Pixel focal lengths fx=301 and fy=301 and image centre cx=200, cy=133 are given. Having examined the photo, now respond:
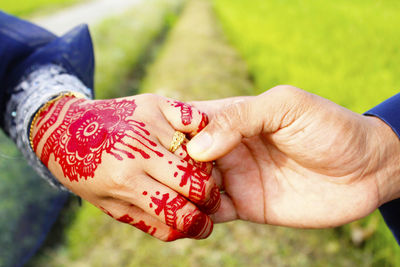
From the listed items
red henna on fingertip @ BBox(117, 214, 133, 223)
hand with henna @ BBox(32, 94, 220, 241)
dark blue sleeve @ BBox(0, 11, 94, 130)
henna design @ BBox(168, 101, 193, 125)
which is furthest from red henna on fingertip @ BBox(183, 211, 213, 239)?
dark blue sleeve @ BBox(0, 11, 94, 130)

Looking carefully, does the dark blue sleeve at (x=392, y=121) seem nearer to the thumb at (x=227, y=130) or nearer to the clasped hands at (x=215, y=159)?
the clasped hands at (x=215, y=159)

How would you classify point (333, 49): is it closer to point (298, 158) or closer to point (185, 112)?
point (298, 158)

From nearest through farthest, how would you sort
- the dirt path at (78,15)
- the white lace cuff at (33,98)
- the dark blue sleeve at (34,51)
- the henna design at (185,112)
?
the henna design at (185,112) → the white lace cuff at (33,98) → the dark blue sleeve at (34,51) → the dirt path at (78,15)

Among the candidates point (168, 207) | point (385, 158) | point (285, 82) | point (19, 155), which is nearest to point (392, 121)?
point (385, 158)

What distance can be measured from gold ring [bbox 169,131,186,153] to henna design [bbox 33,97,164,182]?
7cm

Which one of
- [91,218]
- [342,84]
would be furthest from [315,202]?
[91,218]

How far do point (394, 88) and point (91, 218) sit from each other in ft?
8.23

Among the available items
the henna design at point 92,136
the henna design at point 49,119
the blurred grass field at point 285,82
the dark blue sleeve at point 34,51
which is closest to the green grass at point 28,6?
the blurred grass field at point 285,82

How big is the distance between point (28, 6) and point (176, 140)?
12.7 meters

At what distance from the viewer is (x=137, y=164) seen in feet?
3.19

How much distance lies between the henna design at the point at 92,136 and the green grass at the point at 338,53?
1.60m

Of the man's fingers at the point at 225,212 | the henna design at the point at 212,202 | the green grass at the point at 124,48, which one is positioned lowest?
the green grass at the point at 124,48

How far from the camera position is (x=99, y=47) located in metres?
6.16

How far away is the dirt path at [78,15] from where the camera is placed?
8.59 m
